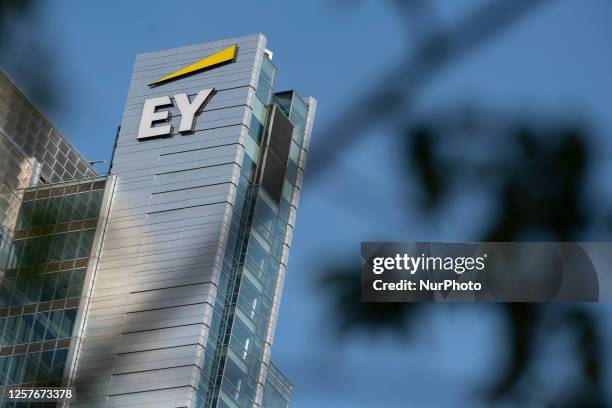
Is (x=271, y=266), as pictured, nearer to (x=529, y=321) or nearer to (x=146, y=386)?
(x=146, y=386)

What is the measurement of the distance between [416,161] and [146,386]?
31.1 metres

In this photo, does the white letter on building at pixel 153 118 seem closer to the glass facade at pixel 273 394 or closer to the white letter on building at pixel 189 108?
the white letter on building at pixel 189 108

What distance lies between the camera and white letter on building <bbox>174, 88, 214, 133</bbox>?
132ft

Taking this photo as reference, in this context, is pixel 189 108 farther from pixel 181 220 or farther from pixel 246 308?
pixel 246 308

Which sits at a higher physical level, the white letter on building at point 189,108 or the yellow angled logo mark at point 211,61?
the yellow angled logo mark at point 211,61

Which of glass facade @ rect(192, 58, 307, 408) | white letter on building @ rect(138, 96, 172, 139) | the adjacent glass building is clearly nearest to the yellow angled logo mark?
the adjacent glass building

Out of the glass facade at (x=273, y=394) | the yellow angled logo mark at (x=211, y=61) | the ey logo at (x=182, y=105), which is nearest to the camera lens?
the glass facade at (x=273, y=394)

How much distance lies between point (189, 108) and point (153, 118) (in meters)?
1.38

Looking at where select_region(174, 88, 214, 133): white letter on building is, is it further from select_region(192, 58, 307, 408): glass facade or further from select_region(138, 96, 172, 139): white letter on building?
select_region(192, 58, 307, 408): glass facade

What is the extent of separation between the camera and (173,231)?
122ft

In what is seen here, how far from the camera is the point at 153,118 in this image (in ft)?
136

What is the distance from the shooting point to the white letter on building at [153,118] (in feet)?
135

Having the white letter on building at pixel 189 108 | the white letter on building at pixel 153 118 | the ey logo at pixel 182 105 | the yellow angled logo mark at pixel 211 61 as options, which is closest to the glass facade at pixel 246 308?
the white letter on building at pixel 189 108

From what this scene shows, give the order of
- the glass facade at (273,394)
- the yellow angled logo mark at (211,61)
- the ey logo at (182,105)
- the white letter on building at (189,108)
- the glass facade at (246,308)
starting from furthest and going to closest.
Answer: the yellow angled logo mark at (211,61), the ey logo at (182,105), the white letter on building at (189,108), the glass facade at (273,394), the glass facade at (246,308)
